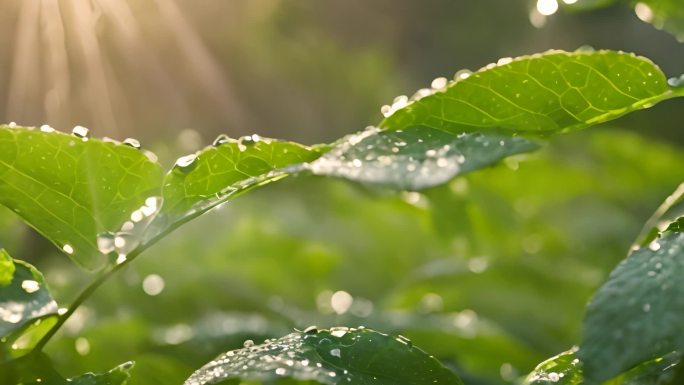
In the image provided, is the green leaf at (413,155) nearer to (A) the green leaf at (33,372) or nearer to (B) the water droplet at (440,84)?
(B) the water droplet at (440,84)

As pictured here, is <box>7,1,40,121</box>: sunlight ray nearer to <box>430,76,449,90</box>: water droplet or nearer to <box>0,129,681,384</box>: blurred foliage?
<box>0,129,681,384</box>: blurred foliage

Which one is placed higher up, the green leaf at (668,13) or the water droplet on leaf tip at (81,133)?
the green leaf at (668,13)

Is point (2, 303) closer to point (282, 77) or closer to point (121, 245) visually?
point (121, 245)

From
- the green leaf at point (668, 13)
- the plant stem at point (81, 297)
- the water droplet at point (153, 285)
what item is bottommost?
the plant stem at point (81, 297)

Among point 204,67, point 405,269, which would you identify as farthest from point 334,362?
point 204,67

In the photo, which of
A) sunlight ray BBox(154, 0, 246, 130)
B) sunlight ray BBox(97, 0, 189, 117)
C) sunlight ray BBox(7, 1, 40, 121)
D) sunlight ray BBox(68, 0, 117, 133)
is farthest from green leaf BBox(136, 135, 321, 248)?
sunlight ray BBox(154, 0, 246, 130)

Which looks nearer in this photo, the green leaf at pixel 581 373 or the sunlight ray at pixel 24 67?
the green leaf at pixel 581 373

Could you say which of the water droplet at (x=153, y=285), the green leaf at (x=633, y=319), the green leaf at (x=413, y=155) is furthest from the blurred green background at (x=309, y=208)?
the green leaf at (x=633, y=319)

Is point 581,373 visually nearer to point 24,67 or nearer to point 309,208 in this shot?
point 309,208
